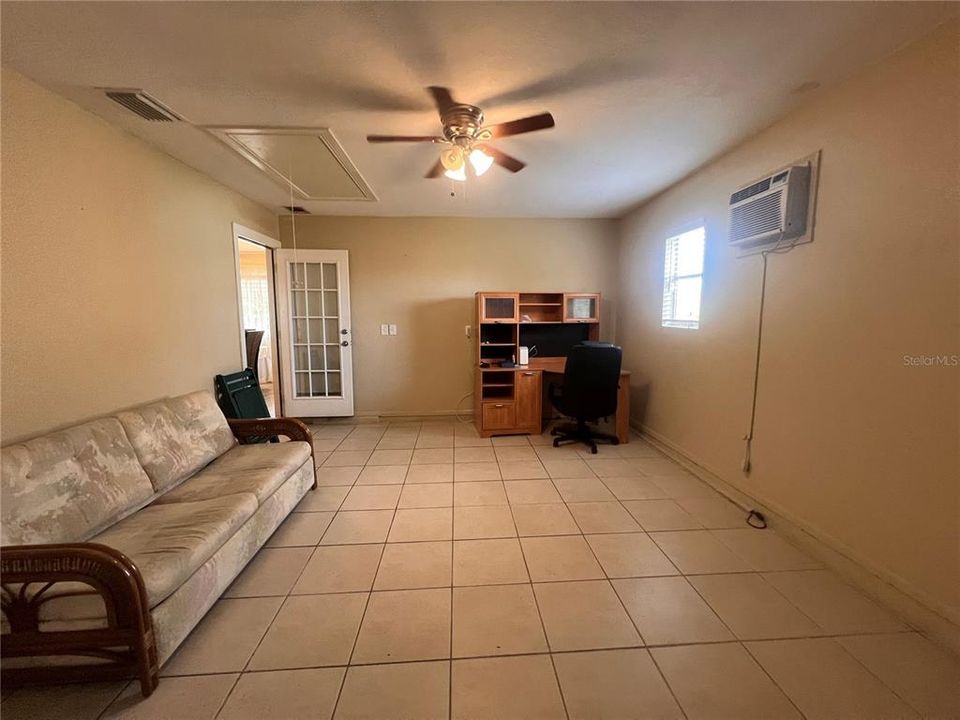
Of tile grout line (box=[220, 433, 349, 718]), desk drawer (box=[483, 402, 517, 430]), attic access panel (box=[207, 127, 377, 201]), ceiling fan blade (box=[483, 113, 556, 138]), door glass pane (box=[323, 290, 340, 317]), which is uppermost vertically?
attic access panel (box=[207, 127, 377, 201])

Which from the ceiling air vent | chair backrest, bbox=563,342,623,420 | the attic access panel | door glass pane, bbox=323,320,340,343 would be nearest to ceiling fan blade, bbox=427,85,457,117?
the attic access panel

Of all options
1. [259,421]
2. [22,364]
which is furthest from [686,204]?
[22,364]

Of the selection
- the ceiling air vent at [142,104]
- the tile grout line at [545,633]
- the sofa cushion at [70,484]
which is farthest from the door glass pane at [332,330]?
the tile grout line at [545,633]

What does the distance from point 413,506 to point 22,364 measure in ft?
6.93

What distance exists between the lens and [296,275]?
4293mm

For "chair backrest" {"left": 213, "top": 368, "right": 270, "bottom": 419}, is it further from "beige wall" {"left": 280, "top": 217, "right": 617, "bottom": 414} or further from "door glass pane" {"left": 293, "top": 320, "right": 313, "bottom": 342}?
"beige wall" {"left": 280, "top": 217, "right": 617, "bottom": 414}

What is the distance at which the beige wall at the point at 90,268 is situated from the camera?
1.65 metres

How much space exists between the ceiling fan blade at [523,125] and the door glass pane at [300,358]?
3.46 meters

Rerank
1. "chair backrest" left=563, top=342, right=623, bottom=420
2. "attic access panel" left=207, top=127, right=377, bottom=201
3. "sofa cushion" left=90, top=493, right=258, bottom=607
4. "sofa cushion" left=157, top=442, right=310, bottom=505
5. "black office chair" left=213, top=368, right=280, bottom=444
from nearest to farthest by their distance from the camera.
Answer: "sofa cushion" left=90, top=493, right=258, bottom=607 → "sofa cushion" left=157, top=442, right=310, bottom=505 → "attic access panel" left=207, top=127, right=377, bottom=201 → "black office chair" left=213, top=368, right=280, bottom=444 → "chair backrest" left=563, top=342, right=623, bottom=420

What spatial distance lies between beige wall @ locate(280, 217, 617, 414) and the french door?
178 mm

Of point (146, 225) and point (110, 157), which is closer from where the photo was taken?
point (110, 157)

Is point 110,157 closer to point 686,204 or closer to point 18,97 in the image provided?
point 18,97

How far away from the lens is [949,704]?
125cm

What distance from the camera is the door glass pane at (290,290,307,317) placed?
4.32 metres
